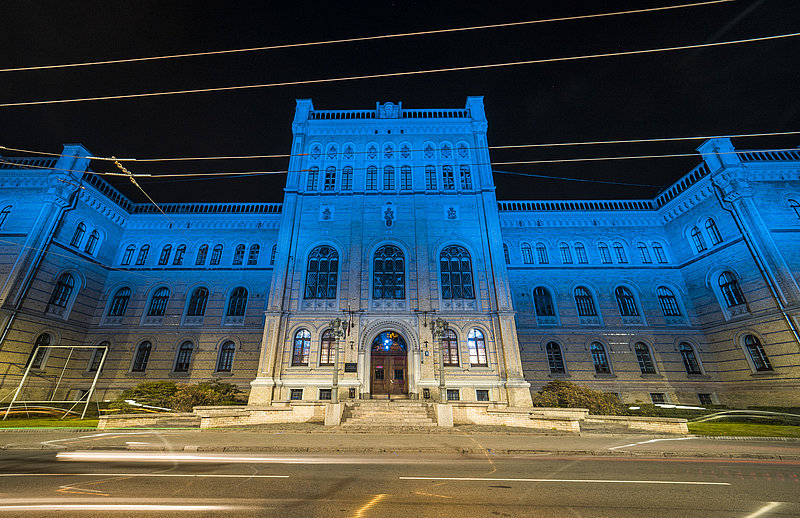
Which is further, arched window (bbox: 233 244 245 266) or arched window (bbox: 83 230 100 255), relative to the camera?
arched window (bbox: 233 244 245 266)

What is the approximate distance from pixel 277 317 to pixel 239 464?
42.6 feet

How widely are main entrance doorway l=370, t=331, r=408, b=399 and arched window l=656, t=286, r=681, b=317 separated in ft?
74.0

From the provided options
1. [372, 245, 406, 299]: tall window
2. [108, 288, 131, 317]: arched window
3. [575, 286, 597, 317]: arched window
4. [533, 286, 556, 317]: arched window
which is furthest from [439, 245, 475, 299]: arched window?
[108, 288, 131, 317]: arched window

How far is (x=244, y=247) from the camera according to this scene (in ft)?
95.4

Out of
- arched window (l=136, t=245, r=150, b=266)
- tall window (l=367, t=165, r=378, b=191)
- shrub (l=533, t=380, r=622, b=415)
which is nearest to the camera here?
shrub (l=533, t=380, r=622, b=415)

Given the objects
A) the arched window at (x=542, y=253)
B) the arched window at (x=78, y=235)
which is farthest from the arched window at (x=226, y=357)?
the arched window at (x=542, y=253)

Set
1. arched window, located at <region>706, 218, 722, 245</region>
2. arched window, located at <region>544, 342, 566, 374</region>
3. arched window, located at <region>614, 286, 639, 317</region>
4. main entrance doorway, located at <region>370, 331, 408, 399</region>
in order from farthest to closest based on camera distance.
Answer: arched window, located at <region>614, 286, 639, 317</region>
arched window, located at <region>544, 342, 566, 374</region>
arched window, located at <region>706, 218, 722, 245</region>
main entrance doorway, located at <region>370, 331, 408, 399</region>

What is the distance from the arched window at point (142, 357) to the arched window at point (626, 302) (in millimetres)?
38998

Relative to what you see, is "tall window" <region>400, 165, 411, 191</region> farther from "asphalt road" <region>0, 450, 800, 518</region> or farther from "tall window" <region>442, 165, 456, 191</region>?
"asphalt road" <region>0, 450, 800, 518</region>

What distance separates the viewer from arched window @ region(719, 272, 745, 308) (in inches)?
878

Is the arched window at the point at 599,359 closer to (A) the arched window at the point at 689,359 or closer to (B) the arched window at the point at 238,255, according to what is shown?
(A) the arched window at the point at 689,359

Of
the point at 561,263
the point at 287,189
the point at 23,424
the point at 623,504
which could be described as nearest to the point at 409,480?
the point at 623,504

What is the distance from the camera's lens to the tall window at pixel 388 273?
70.6ft

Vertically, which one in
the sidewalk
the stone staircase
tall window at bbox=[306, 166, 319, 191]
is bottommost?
the sidewalk
